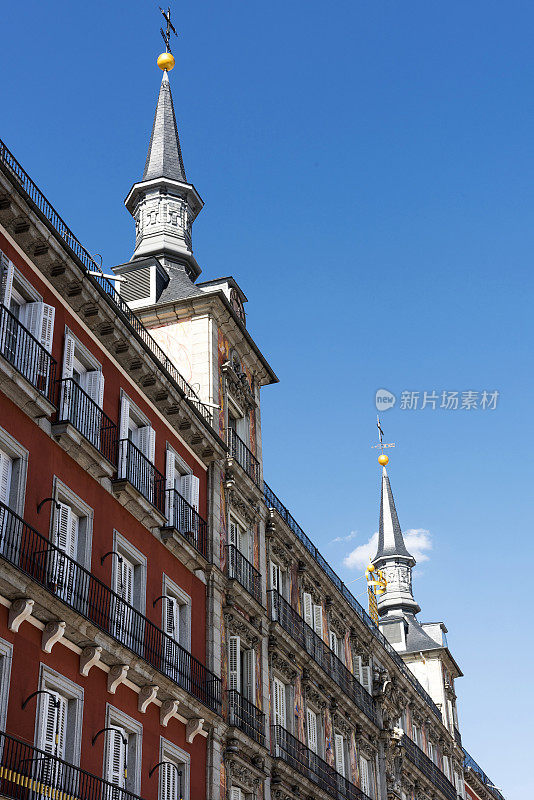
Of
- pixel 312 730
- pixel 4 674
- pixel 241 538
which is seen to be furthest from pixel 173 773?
pixel 312 730

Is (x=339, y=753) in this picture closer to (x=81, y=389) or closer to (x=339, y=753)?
(x=339, y=753)

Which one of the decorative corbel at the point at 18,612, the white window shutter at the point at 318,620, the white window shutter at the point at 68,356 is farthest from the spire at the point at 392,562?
the decorative corbel at the point at 18,612

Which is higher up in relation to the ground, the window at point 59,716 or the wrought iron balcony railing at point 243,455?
the wrought iron balcony railing at point 243,455

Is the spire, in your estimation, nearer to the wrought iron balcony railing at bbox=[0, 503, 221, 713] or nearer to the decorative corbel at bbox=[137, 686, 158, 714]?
the wrought iron balcony railing at bbox=[0, 503, 221, 713]

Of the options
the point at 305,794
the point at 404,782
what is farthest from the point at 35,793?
the point at 404,782

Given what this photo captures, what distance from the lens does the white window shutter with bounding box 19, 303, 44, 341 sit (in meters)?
23.2

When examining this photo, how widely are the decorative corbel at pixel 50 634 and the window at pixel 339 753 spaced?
21.4 metres

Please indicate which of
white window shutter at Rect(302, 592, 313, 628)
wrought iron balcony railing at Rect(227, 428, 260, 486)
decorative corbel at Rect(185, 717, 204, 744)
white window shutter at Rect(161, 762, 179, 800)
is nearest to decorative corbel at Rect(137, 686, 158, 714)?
white window shutter at Rect(161, 762, 179, 800)

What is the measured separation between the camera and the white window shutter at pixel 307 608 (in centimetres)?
3971

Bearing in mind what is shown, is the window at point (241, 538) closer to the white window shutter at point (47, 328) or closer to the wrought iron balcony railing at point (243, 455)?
the wrought iron balcony railing at point (243, 455)

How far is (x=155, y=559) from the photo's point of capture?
27.5 meters

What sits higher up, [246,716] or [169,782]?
[246,716]

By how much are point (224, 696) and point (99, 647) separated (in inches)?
323

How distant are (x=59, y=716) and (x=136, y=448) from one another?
760 centimetres
